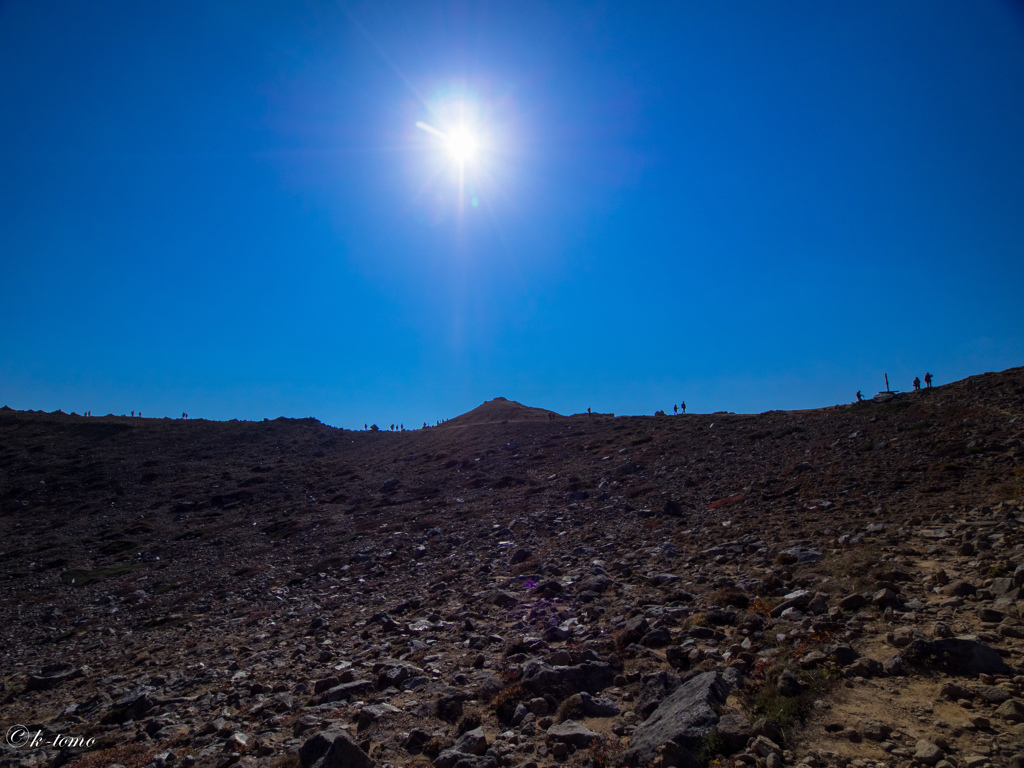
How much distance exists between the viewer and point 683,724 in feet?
20.0

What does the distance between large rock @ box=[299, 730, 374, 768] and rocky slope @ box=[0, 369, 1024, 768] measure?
0.04m

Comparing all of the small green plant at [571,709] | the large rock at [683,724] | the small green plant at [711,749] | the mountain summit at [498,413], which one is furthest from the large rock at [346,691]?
the mountain summit at [498,413]

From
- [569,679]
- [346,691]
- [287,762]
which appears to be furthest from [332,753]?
[569,679]

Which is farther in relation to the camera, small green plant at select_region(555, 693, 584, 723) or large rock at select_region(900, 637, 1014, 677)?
small green plant at select_region(555, 693, 584, 723)

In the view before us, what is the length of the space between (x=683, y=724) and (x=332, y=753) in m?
4.29

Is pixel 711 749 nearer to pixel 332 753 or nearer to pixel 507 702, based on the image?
pixel 507 702

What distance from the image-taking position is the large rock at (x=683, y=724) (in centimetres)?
575

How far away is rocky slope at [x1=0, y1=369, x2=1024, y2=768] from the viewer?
20.9 feet

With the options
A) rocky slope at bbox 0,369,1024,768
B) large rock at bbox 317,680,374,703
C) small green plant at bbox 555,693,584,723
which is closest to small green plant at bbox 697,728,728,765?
rocky slope at bbox 0,369,1024,768

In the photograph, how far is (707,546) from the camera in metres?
14.2

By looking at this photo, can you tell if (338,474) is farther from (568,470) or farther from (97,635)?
(97,635)

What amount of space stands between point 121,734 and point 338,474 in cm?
3479

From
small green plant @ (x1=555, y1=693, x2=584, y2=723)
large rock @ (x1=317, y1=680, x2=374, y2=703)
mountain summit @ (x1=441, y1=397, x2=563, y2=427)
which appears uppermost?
mountain summit @ (x1=441, y1=397, x2=563, y2=427)

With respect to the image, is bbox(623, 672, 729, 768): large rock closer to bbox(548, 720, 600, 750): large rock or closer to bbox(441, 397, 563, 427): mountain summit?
bbox(548, 720, 600, 750): large rock
